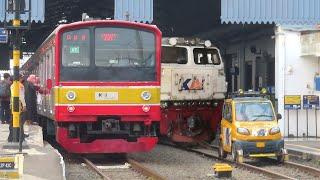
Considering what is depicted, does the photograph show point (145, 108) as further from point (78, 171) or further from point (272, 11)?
point (272, 11)

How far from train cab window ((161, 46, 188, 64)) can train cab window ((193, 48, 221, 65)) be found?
15.3 inches

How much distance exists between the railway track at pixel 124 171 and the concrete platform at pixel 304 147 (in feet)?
16.0

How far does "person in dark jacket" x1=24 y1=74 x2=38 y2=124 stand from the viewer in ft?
66.5

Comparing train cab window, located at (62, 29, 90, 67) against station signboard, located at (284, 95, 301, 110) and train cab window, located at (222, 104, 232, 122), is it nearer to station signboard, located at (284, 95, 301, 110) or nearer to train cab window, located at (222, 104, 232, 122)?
train cab window, located at (222, 104, 232, 122)

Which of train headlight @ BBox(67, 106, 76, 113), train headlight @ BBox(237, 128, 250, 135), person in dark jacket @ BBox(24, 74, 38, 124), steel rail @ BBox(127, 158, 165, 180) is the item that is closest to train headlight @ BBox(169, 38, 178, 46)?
person in dark jacket @ BBox(24, 74, 38, 124)

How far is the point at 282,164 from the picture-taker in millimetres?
16797

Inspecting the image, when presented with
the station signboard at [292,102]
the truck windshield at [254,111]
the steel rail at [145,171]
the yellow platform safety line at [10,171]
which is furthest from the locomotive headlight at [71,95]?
the station signboard at [292,102]

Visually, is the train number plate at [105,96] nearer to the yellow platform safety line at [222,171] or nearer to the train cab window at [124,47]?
the train cab window at [124,47]

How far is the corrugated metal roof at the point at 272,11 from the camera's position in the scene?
22.8 m

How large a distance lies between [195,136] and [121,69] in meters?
7.40

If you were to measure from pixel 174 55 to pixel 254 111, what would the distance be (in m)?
5.41

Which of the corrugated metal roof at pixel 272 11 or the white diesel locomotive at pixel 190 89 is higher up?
the corrugated metal roof at pixel 272 11

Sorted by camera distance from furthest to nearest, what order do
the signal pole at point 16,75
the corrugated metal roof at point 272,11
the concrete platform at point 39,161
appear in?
the corrugated metal roof at point 272,11
the signal pole at point 16,75
the concrete platform at point 39,161

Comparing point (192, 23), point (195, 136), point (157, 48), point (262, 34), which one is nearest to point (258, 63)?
point (262, 34)
